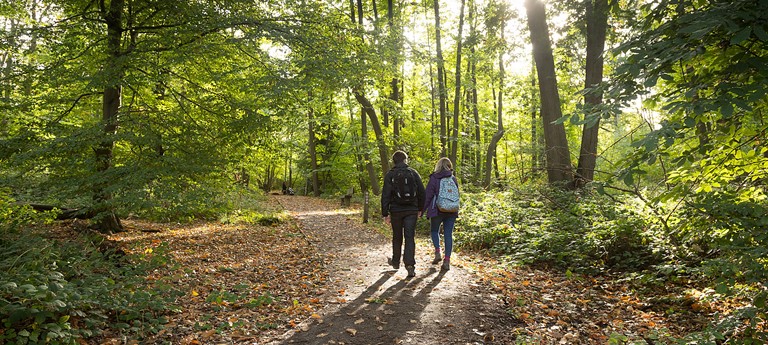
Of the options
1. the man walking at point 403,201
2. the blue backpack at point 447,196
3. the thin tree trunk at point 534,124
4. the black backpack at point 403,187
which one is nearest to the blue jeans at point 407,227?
the man walking at point 403,201

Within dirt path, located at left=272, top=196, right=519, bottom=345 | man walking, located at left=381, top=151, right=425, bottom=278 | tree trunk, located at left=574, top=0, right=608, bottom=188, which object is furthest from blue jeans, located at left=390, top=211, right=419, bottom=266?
tree trunk, located at left=574, top=0, right=608, bottom=188

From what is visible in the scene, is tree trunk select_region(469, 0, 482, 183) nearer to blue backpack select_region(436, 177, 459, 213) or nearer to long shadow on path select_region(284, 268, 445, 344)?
blue backpack select_region(436, 177, 459, 213)

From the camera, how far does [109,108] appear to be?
9.58 metres

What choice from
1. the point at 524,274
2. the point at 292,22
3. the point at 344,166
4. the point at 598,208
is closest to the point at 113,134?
the point at 292,22

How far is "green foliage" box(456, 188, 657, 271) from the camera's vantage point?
7.47 meters

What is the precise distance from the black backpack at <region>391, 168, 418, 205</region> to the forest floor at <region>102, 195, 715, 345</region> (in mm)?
1313

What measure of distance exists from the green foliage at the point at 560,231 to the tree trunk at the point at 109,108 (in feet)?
25.7

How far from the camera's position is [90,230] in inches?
386

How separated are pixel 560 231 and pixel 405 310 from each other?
15.3ft

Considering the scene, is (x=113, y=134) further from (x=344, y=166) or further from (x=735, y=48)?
(x=344, y=166)

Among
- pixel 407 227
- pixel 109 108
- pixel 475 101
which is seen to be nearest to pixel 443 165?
pixel 407 227

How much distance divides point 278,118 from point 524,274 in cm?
619

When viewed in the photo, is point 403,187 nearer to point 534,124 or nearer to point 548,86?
point 548,86

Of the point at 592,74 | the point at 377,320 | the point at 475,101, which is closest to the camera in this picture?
the point at 377,320
